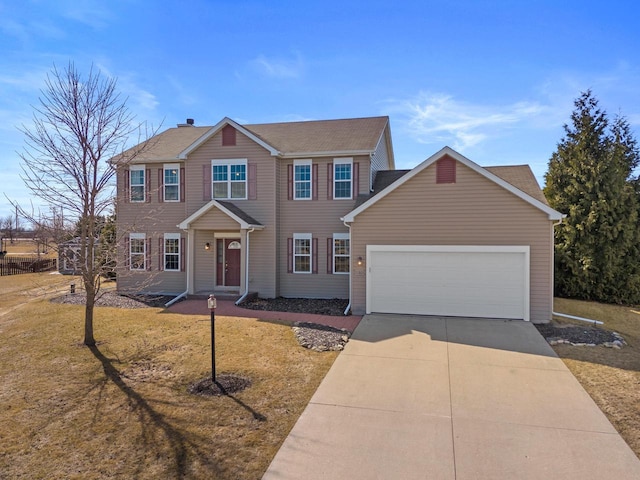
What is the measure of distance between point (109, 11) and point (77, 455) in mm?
9747

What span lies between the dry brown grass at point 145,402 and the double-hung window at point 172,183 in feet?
23.5

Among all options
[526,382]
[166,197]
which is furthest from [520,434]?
[166,197]

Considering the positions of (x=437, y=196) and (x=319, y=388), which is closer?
(x=319, y=388)

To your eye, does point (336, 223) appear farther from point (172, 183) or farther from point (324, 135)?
point (172, 183)

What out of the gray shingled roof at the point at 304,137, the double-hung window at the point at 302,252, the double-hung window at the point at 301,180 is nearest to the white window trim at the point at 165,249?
the gray shingled roof at the point at 304,137

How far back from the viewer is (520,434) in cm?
500

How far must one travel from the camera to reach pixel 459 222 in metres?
11.6

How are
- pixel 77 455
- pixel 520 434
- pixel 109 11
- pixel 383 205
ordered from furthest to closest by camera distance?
pixel 383 205 < pixel 109 11 < pixel 520 434 < pixel 77 455

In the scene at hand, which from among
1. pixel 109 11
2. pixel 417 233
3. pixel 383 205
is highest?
pixel 109 11

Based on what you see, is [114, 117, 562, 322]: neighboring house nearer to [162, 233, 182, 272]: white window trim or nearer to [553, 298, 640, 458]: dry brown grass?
[162, 233, 182, 272]: white window trim

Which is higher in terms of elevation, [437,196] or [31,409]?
[437,196]

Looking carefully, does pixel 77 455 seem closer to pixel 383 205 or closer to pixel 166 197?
pixel 383 205

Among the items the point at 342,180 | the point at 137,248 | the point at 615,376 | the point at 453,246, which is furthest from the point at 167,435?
the point at 137,248

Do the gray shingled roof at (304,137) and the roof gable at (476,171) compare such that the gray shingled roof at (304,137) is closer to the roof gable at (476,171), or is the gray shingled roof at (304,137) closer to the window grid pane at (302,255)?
the roof gable at (476,171)
